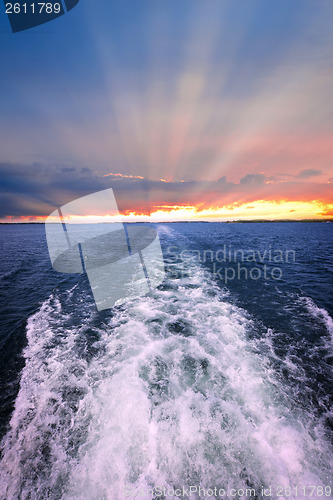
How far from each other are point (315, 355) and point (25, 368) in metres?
9.35

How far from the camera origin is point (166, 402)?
13.6 ft

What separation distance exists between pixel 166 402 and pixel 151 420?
488mm

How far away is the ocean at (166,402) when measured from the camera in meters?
2.94

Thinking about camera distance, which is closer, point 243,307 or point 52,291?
point 243,307

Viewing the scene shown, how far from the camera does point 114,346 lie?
607 cm

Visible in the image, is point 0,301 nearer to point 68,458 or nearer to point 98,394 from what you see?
point 98,394

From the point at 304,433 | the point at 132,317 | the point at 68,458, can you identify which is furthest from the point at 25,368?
the point at 304,433

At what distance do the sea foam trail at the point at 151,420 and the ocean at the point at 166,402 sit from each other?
0.8 inches

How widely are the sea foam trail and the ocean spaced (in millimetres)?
20

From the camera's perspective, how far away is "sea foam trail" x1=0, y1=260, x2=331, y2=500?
296 cm
